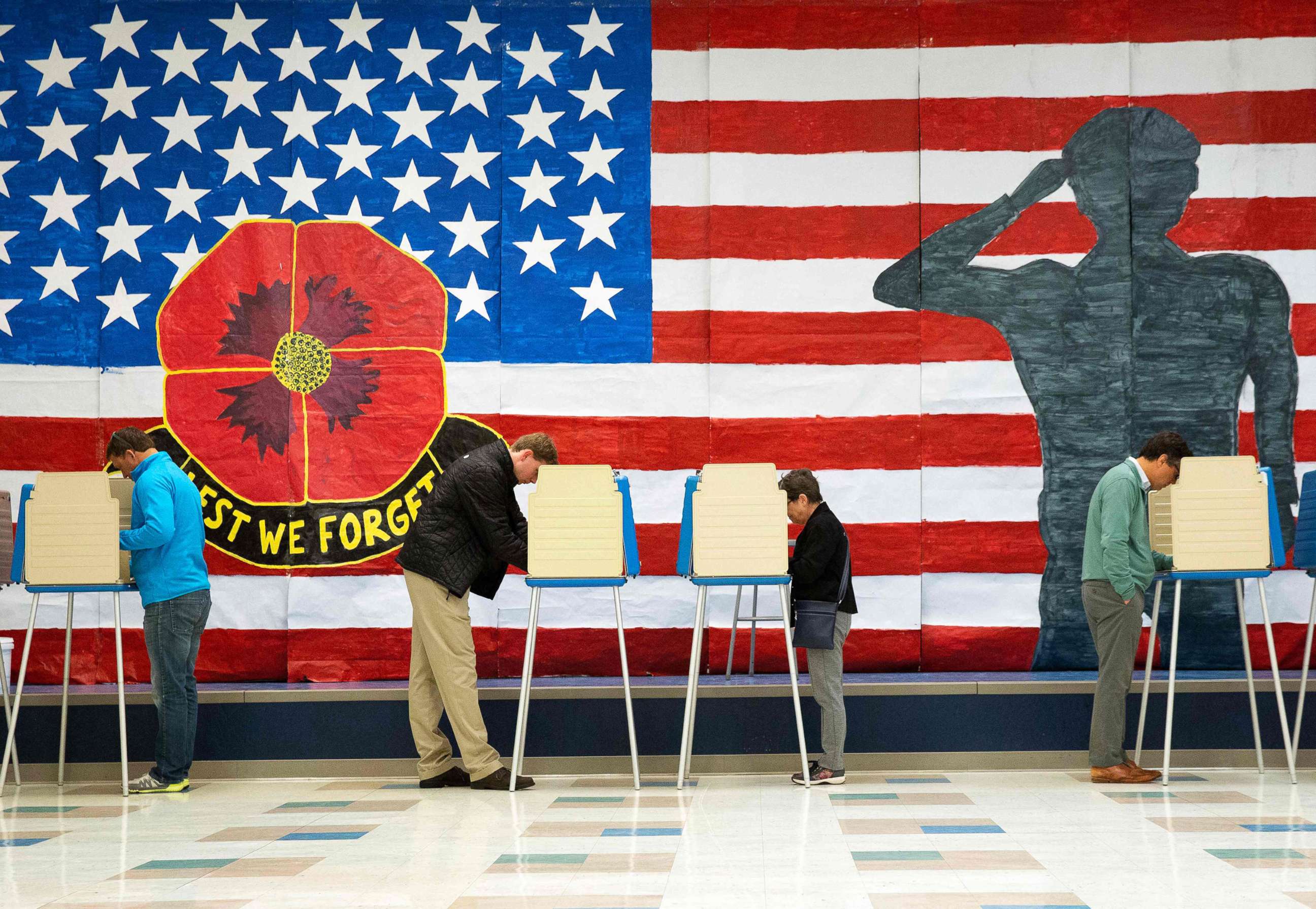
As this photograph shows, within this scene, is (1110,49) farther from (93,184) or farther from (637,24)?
(93,184)

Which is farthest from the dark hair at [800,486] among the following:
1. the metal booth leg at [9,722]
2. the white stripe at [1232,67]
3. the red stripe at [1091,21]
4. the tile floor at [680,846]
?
the metal booth leg at [9,722]

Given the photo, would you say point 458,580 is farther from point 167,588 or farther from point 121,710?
point 121,710

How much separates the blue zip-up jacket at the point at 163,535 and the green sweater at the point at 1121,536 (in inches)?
156

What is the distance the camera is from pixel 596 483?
5.32 meters

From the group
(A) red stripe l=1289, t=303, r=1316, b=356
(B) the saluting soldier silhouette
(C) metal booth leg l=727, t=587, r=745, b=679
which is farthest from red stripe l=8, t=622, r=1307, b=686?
(A) red stripe l=1289, t=303, r=1316, b=356

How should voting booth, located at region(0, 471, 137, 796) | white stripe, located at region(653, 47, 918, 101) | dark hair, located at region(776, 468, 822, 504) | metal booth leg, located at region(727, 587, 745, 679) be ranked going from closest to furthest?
voting booth, located at region(0, 471, 137, 796) → dark hair, located at region(776, 468, 822, 504) → metal booth leg, located at region(727, 587, 745, 679) → white stripe, located at region(653, 47, 918, 101)

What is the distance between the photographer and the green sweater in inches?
207

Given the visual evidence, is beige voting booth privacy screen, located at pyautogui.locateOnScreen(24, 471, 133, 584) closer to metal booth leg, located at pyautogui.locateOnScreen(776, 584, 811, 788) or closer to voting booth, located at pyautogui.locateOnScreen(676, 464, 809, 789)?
voting booth, located at pyautogui.locateOnScreen(676, 464, 809, 789)

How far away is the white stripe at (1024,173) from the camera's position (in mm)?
6750

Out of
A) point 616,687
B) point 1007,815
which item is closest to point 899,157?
point 616,687

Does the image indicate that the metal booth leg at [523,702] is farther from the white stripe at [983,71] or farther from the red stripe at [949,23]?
the red stripe at [949,23]

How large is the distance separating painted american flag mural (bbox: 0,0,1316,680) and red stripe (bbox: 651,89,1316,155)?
0.05ft

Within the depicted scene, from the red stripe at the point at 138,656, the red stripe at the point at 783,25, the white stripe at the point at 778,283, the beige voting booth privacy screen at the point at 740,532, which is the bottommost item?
the red stripe at the point at 138,656

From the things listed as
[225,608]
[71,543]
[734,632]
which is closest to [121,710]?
[71,543]
